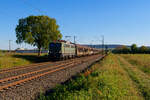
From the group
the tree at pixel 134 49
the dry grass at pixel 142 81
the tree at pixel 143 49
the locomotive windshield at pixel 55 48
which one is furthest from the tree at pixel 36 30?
the tree at pixel 134 49

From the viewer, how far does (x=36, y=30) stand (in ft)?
120

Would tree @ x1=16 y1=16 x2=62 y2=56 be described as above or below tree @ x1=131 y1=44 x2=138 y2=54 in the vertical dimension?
above

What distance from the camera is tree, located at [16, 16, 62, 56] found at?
1443 inches

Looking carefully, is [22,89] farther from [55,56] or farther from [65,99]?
[55,56]

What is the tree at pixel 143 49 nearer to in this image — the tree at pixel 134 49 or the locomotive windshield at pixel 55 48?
the tree at pixel 134 49

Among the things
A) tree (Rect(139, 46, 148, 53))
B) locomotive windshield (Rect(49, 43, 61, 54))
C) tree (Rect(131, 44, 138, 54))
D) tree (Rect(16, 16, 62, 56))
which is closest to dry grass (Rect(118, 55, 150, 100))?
locomotive windshield (Rect(49, 43, 61, 54))

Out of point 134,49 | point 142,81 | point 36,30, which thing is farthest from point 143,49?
point 142,81

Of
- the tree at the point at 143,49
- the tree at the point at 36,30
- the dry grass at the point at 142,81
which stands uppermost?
the tree at the point at 36,30

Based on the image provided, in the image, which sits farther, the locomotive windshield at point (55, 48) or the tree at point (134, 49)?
the tree at point (134, 49)

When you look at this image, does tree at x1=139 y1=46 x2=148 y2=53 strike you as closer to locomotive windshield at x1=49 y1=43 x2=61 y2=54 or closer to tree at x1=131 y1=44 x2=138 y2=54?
tree at x1=131 y1=44 x2=138 y2=54

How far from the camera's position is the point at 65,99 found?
622 centimetres

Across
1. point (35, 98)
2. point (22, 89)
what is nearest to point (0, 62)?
point (22, 89)

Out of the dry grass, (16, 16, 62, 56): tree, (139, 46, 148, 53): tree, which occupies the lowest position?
the dry grass

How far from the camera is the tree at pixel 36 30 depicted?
120 feet
